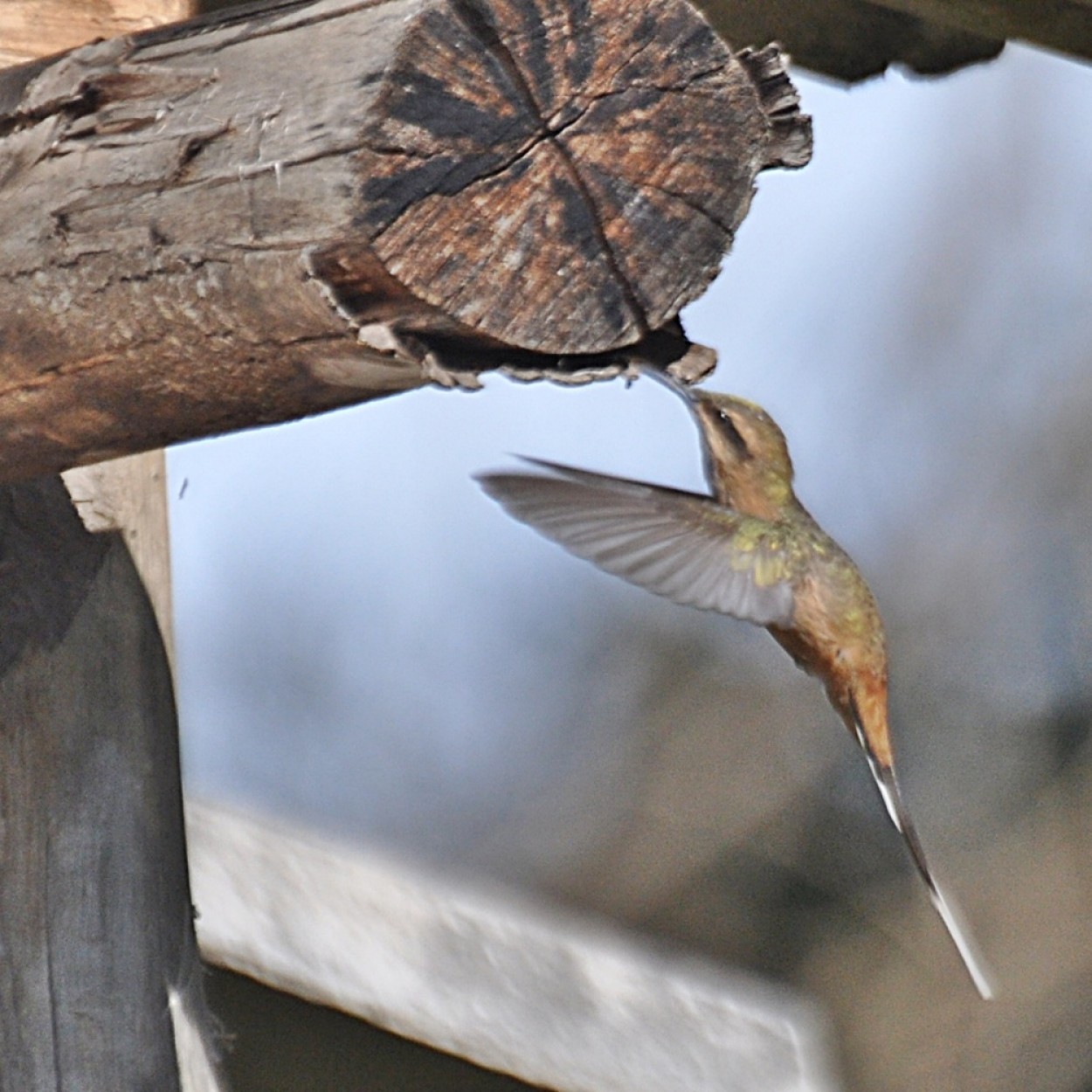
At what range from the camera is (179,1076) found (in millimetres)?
1764

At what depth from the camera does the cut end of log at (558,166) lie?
1017mm

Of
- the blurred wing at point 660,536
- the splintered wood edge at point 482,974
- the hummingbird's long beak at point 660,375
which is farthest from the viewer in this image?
the splintered wood edge at point 482,974

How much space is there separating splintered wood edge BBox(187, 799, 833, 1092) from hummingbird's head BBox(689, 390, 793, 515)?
0.46m

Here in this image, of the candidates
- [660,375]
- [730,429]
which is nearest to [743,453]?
[730,429]

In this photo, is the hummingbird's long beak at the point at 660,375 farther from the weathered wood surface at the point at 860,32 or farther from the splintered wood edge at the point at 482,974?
the weathered wood surface at the point at 860,32

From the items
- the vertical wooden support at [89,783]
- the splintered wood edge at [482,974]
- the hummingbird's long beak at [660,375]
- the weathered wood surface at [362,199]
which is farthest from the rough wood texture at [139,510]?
the hummingbird's long beak at [660,375]

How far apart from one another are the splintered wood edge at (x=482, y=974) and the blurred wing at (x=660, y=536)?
1.18ft

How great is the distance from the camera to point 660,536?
5.49ft

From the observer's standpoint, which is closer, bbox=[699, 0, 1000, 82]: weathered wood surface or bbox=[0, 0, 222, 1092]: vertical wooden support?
bbox=[0, 0, 222, 1092]: vertical wooden support

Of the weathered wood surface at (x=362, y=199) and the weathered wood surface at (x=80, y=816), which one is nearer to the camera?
the weathered wood surface at (x=362, y=199)

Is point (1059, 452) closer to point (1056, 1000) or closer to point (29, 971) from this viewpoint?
point (1056, 1000)

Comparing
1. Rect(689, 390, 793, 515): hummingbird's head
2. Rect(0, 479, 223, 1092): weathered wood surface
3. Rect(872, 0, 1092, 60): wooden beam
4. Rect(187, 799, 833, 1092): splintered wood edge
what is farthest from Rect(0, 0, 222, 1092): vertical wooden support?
Rect(872, 0, 1092, 60): wooden beam

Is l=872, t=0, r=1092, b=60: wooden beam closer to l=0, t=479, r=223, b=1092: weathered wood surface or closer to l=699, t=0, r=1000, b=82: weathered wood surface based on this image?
l=699, t=0, r=1000, b=82: weathered wood surface

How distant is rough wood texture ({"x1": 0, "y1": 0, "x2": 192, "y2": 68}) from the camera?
1543mm
